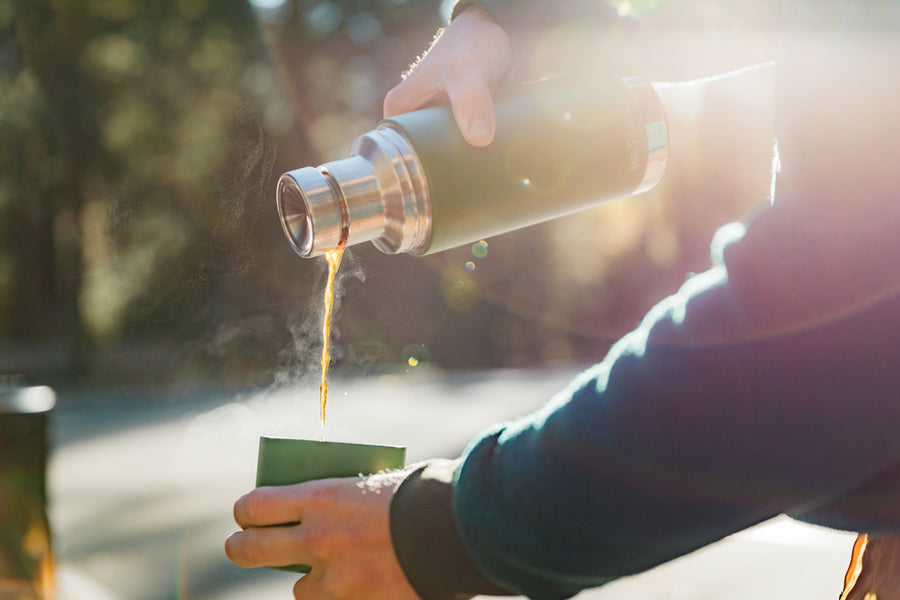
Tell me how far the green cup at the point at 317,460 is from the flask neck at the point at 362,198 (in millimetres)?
378

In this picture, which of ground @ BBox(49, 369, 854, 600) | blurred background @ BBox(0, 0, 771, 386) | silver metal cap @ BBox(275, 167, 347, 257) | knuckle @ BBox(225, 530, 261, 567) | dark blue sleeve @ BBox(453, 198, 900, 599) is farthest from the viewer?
blurred background @ BBox(0, 0, 771, 386)

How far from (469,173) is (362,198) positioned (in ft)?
0.65

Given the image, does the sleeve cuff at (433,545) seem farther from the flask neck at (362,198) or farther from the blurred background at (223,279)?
the blurred background at (223,279)

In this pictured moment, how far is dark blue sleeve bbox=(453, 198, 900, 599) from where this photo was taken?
937 millimetres

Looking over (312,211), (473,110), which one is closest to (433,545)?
(312,211)

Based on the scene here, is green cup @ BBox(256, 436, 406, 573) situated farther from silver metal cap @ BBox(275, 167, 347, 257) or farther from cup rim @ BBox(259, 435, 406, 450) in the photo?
silver metal cap @ BBox(275, 167, 347, 257)

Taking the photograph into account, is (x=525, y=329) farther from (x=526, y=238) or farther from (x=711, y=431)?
(x=711, y=431)

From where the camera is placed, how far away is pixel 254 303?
560 inches

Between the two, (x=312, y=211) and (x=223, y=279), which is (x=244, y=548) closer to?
(x=312, y=211)

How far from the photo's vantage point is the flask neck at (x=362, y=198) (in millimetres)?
1445

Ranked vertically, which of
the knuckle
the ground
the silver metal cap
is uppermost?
the silver metal cap

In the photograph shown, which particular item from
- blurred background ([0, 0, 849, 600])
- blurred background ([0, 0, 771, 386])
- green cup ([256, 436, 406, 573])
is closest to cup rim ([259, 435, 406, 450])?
green cup ([256, 436, 406, 573])

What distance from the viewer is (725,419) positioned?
0.94 m

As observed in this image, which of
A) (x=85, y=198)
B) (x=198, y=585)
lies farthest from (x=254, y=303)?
(x=198, y=585)
